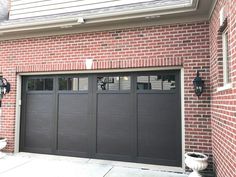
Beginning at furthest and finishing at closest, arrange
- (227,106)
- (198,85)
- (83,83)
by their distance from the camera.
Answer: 1. (83,83)
2. (198,85)
3. (227,106)

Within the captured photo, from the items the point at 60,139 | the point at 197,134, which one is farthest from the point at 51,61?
the point at 197,134

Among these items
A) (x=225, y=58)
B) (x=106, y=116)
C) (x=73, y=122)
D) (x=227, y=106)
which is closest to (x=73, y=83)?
(x=73, y=122)

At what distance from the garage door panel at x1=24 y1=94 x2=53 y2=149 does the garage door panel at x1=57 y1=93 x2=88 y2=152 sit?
0.32 meters

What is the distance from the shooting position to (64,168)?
4.95 meters

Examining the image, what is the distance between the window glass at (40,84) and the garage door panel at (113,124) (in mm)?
1509

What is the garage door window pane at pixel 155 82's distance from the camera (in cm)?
521

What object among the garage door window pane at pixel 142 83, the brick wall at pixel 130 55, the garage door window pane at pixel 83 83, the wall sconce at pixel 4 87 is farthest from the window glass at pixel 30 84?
the garage door window pane at pixel 142 83

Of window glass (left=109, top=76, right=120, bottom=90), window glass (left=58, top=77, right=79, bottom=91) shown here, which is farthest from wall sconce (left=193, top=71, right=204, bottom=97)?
window glass (left=58, top=77, right=79, bottom=91)

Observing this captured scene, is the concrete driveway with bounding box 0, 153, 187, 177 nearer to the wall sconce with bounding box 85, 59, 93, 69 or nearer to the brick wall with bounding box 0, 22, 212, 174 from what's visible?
the brick wall with bounding box 0, 22, 212, 174

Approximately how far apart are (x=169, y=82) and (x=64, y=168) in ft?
9.90

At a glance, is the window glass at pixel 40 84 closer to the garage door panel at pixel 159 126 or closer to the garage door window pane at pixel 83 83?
the garage door window pane at pixel 83 83

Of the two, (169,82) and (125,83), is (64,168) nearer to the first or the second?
(125,83)

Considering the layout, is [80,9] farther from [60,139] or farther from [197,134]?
[197,134]

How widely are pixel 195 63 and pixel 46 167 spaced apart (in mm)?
3948
